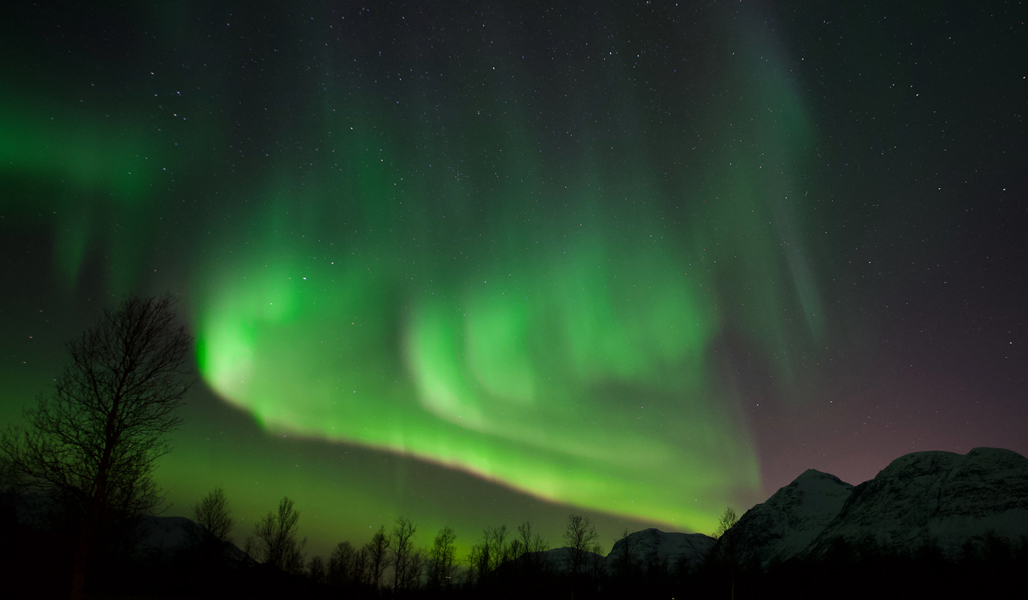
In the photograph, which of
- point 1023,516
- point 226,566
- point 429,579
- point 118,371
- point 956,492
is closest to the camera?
point 118,371

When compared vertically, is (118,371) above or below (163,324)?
below

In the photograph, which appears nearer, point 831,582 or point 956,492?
point 831,582

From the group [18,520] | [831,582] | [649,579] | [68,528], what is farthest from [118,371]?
[649,579]

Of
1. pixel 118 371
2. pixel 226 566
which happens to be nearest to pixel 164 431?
pixel 118 371

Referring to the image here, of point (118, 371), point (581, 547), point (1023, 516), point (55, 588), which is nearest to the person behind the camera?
point (55, 588)

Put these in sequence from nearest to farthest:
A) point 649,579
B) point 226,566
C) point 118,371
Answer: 1. point 118,371
2. point 226,566
3. point 649,579

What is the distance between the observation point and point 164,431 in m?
12.8

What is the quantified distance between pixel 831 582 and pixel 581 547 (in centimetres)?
4074

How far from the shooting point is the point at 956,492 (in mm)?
199125

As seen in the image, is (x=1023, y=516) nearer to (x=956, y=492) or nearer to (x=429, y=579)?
(x=956, y=492)

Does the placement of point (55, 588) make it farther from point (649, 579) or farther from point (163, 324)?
point (649, 579)

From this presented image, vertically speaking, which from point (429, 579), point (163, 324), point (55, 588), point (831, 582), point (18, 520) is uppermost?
point (163, 324)

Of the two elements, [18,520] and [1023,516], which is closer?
[18,520]

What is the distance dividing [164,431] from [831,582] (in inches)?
3924
